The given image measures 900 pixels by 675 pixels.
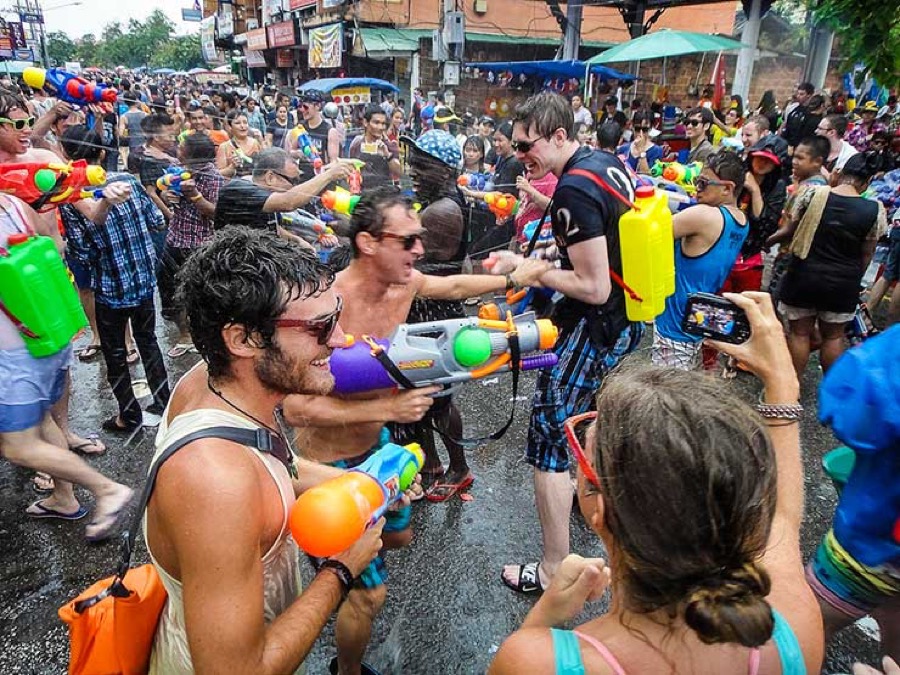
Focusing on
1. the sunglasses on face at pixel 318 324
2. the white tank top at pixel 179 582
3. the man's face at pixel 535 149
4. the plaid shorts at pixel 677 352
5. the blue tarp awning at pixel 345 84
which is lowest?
the plaid shorts at pixel 677 352

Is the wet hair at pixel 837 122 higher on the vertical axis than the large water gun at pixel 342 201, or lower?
higher

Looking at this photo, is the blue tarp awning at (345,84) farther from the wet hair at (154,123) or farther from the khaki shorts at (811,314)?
the khaki shorts at (811,314)

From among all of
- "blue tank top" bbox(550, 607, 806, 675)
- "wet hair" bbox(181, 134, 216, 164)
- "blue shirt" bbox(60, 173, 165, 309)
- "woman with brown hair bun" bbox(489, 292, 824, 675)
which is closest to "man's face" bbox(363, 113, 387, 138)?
"wet hair" bbox(181, 134, 216, 164)

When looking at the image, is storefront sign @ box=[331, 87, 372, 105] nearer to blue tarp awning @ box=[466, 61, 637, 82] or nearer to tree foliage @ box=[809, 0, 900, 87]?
blue tarp awning @ box=[466, 61, 637, 82]

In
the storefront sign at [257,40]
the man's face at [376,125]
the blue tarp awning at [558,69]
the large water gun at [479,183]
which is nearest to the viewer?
the large water gun at [479,183]

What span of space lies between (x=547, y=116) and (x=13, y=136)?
10.9ft

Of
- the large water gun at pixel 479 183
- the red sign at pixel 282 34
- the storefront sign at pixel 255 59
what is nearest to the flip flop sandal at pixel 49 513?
the large water gun at pixel 479 183

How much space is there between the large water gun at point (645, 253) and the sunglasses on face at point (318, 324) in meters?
1.50

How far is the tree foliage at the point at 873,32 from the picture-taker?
406 cm

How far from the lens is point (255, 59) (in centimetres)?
3572

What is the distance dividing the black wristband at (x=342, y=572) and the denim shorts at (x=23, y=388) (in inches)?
84.7

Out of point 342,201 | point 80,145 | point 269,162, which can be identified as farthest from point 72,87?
point 342,201

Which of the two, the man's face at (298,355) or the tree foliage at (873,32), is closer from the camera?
the man's face at (298,355)

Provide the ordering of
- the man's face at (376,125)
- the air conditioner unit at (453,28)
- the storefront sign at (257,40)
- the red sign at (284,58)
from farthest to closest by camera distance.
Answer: the red sign at (284,58) → the storefront sign at (257,40) → the air conditioner unit at (453,28) → the man's face at (376,125)
